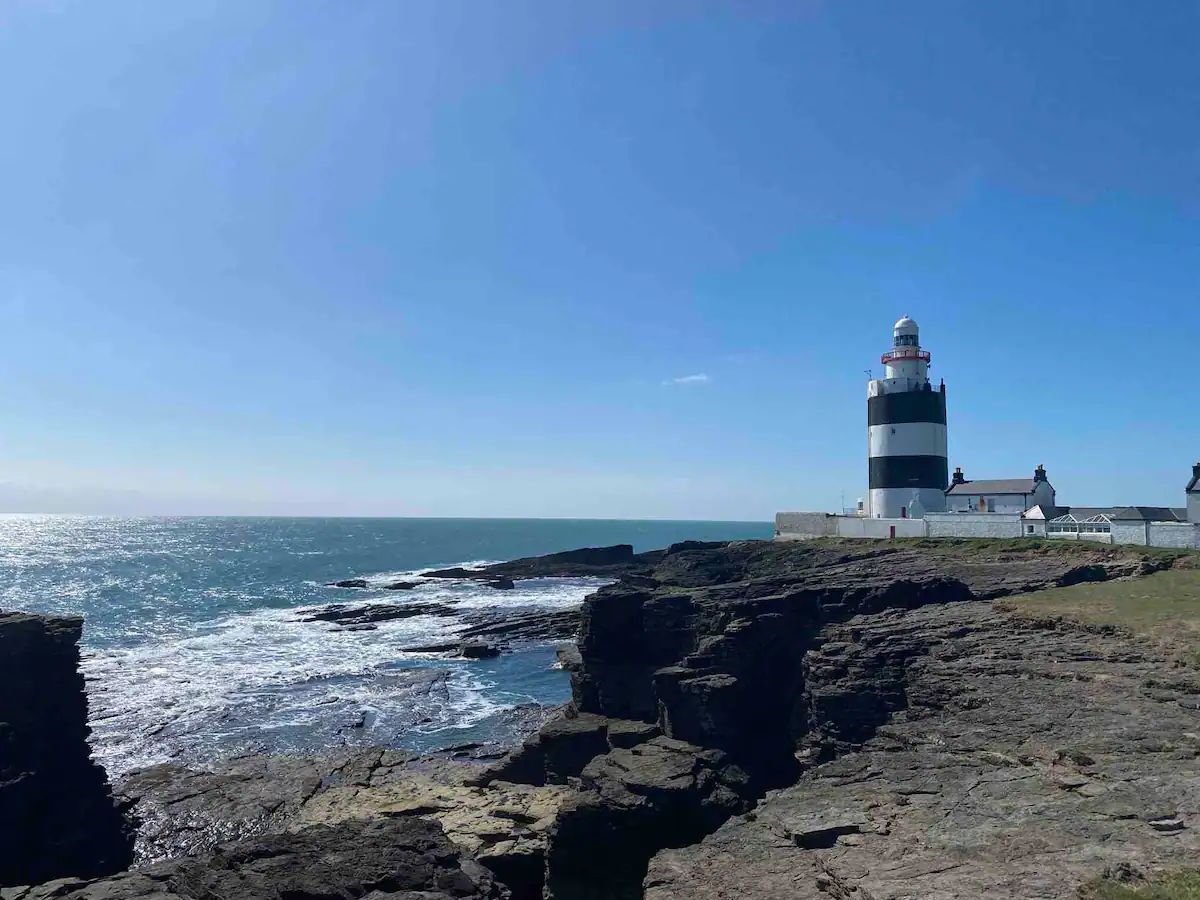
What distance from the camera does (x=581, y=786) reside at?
827 inches

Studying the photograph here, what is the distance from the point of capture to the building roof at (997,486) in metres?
52.6

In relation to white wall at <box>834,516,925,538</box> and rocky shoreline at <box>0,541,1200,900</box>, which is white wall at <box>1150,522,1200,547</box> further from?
white wall at <box>834,516,925,538</box>

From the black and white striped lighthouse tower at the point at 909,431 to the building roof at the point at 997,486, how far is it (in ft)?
11.8

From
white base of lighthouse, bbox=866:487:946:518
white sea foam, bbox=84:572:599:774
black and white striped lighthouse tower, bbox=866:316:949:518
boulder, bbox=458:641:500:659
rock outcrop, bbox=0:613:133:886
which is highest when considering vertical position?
black and white striped lighthouse tower, bbox=866:316:949:518

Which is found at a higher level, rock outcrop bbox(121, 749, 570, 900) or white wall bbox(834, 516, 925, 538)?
white wall bbox(834, 516, 925, 538)

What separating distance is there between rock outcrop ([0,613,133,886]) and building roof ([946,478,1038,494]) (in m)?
52.5

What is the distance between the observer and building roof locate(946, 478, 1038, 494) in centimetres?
5264

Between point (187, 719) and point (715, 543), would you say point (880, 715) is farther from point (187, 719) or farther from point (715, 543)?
point (715, 543)

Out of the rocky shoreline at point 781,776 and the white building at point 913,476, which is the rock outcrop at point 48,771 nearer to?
the rocky shoreline at point 781,776

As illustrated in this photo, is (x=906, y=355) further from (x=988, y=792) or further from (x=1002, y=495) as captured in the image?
(x=988, y=792)

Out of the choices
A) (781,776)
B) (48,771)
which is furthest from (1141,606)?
(48,771)

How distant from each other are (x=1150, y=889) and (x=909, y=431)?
44779 millimetres

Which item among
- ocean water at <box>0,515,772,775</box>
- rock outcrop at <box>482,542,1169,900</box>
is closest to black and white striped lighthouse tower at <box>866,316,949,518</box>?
rock outcrop at <box>482,542,1169,900</box>

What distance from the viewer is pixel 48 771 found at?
2252 centimetres
